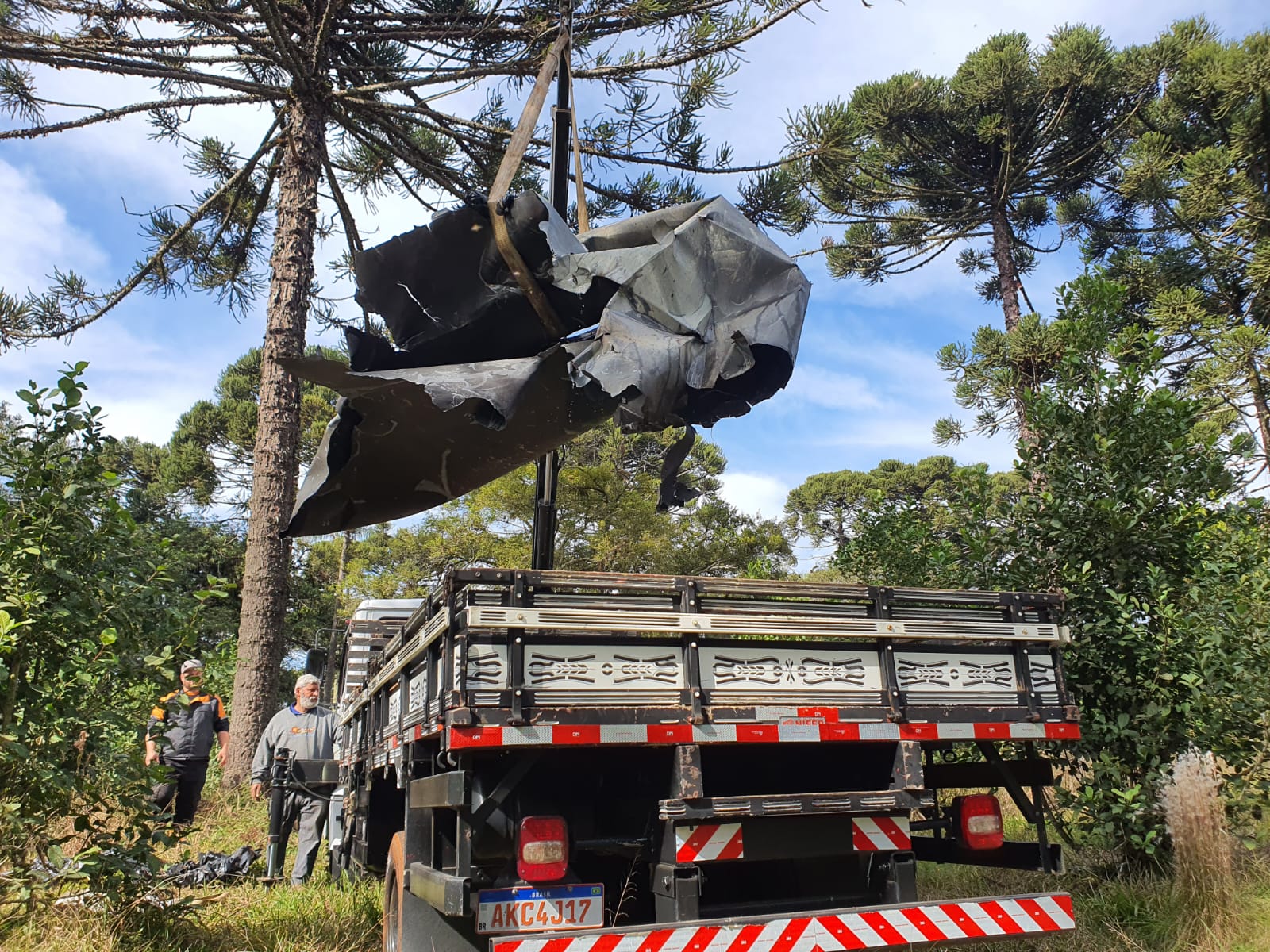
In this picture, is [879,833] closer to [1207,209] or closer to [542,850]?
[542,850]

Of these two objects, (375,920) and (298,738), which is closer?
(375,920)

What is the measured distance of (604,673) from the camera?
137 inches

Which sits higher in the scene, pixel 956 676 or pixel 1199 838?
pixel 956 676

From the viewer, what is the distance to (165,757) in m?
7.67

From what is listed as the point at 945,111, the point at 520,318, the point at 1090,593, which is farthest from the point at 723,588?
the point at 945,111

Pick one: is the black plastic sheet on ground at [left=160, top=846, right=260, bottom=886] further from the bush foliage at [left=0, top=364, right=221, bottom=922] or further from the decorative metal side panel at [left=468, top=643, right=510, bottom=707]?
the decorative metal side panel at [left=468, top=643, right=510, bottom=707]

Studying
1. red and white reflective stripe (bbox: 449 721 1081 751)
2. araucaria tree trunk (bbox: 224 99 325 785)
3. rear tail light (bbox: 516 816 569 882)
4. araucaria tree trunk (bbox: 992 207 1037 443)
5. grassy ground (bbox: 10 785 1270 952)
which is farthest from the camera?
araucaria tree trunk (bbox: 992 207 1037 443)

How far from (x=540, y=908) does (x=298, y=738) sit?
4.80 m

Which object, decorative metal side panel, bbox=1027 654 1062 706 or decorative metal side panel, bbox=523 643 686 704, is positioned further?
decorative metal side panel, bbox=1027 654 1062 706

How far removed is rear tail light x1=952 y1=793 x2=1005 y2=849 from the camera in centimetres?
418

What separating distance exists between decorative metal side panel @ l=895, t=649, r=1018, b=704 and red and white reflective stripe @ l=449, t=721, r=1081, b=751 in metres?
0.13

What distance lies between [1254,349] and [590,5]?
10.2 meters

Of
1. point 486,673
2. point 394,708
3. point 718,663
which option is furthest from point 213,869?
point 718,663

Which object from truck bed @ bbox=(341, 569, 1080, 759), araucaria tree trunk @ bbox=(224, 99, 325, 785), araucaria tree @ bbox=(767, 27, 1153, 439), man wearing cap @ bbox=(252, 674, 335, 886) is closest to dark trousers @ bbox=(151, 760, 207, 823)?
man wearing cap @ bbox=(252, 674, 335, 886)
